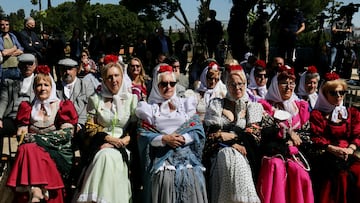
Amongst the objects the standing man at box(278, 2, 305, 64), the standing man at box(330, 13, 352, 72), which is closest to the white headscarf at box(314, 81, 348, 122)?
the standing man at box(278, 2, 305, 64)

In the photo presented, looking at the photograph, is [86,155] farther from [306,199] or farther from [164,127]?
[306,199]

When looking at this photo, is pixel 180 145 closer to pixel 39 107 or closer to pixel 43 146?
pixel 43 146

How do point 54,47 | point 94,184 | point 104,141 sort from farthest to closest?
1. point 54,47
2. point 104,141
3. point 94,184

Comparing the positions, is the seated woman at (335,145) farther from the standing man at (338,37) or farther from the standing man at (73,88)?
the standing man at (338,37)

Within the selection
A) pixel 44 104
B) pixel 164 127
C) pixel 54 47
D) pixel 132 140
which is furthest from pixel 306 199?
pixel 54 47

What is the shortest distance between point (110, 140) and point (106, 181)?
17.5 inches

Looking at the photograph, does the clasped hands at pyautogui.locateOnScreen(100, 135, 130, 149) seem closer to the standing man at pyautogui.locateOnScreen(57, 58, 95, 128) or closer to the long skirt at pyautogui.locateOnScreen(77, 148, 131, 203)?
the long skirt at pyautogui.locateOnScreen(77, 148, 131, 203)

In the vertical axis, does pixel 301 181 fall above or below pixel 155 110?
below

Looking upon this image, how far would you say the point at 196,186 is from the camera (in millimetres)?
3951

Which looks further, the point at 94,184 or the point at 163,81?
the point at 163,81

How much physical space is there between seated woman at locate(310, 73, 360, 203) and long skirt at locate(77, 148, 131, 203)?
183cm

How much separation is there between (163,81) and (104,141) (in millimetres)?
809

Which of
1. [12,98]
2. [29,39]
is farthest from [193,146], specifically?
[29,39]

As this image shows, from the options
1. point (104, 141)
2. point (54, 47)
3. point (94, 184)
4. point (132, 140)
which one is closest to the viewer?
point (94, 184)
